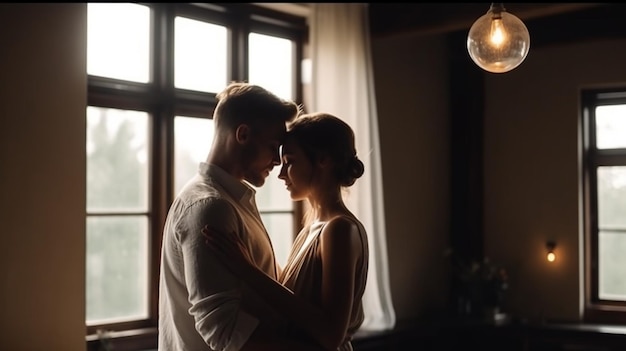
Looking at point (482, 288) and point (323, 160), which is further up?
point (323, 160)

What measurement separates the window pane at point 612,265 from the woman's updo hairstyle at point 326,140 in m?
4.33

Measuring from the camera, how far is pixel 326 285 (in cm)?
204

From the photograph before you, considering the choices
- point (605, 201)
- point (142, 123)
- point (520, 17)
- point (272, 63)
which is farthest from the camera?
point (605, 201)

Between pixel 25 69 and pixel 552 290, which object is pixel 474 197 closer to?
pixel 552 290

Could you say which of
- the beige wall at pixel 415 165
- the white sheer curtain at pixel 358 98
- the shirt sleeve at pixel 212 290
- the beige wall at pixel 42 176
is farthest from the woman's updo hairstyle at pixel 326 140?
the beige wall at pixel 415 165

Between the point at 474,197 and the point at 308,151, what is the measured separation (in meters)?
4.40

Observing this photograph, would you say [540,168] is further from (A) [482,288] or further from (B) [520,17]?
(B) [520,17]

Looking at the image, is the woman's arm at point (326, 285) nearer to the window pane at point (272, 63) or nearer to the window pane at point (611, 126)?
the window pane at point (272, 63)

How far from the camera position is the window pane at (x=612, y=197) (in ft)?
19.5

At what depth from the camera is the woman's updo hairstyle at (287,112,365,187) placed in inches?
84.8

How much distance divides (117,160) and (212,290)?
7.52 ft

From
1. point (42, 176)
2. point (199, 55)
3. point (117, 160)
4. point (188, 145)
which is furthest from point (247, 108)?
point (199, 55)

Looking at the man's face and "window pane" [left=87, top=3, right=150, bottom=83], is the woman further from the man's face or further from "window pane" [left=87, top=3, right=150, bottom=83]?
"window pane" [left=87, top=3, right=150, bottom=83]

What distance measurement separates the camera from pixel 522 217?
246 inches
